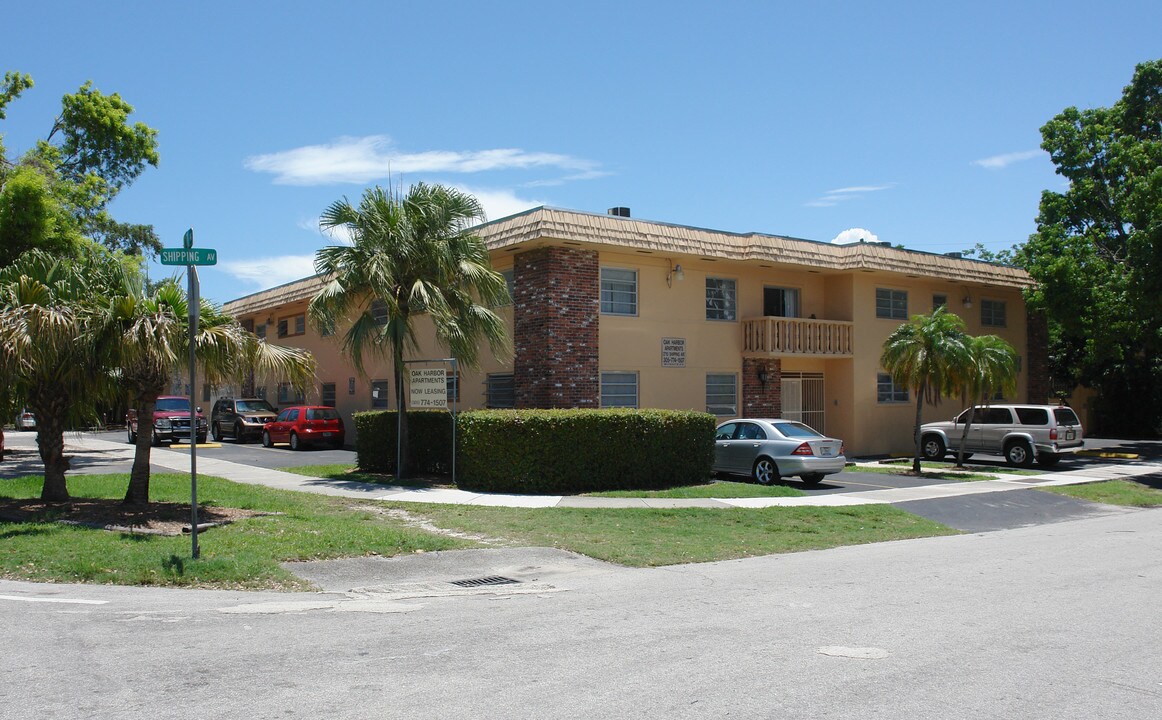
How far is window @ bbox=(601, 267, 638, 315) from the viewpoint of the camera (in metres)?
22.9

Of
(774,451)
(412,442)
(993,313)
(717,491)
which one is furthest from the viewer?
(993,313)

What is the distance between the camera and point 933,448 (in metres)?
26.8

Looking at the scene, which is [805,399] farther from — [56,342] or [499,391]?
[56,342]

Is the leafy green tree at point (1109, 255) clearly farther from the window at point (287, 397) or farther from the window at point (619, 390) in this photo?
the window at point (287, 397)

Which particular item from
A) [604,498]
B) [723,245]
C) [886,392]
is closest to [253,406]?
[723,245]

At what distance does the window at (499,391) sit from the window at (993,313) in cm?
1800

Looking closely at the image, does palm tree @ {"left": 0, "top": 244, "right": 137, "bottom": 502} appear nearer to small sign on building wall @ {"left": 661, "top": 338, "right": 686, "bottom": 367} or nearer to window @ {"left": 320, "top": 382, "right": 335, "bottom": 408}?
small sign on building wall @ {"left": 661, "top": 338, "right": 686, "bottom": 367}

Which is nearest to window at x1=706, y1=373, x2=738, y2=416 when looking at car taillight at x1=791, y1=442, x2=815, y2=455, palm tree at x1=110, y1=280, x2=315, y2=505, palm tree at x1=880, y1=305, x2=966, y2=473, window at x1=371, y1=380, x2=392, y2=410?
palm tree at x1=880, y1=305, x2=966, y2=473

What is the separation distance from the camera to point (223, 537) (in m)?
11.8

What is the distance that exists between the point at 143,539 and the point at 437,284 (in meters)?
9.56

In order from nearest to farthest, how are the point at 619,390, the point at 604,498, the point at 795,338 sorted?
the point at 604,498 < the point at 619,390 < the point at 795,338

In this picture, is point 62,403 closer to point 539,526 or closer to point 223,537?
point 223,537

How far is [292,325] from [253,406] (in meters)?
3.46

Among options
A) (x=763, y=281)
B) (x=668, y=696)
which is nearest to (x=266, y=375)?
(x=668, y=696)
